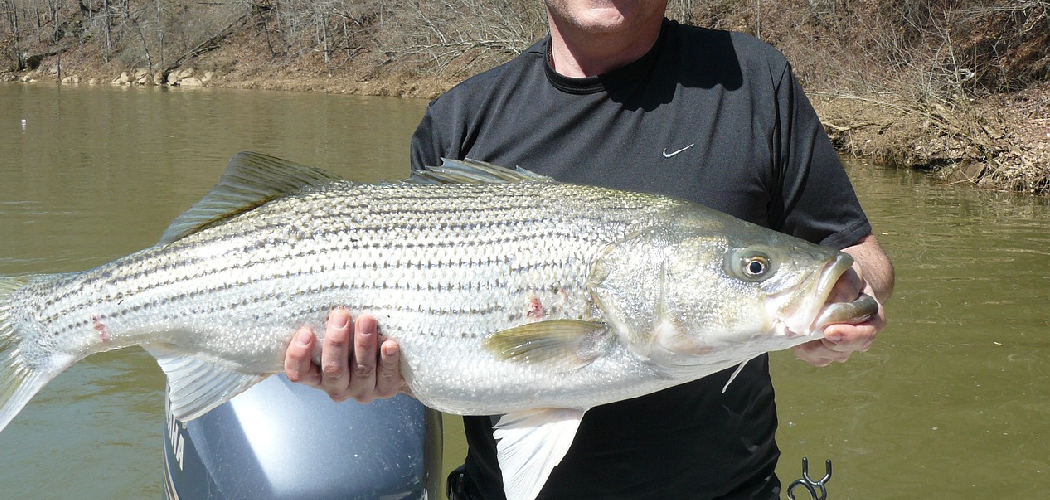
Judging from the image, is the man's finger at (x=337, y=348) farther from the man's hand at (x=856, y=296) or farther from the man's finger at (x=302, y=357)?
the man's hand at (x=856, y=296)

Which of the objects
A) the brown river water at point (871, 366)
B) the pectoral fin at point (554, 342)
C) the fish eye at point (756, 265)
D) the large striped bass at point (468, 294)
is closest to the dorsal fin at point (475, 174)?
the large striped bass at point (468, 294)

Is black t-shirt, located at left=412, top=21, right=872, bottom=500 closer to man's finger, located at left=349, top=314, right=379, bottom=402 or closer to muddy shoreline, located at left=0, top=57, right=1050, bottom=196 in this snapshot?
man's finger, located at left=349, top=314, right=379, bottom=402

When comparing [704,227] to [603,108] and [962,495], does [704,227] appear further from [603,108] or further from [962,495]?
[962,495]

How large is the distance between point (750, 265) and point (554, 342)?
23.6 inches

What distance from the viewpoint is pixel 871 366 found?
26.0 ft

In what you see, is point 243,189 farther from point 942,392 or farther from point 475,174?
point 942,392

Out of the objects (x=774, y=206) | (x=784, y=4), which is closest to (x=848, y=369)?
(x=774, y=206)

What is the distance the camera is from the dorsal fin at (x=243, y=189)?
2.80 m

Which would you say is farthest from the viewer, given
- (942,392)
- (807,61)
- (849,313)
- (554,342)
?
(807,61)

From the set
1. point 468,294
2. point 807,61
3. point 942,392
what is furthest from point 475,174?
point 807,61

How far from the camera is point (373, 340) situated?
8.43 ft

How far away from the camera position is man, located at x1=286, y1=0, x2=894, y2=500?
2707mm

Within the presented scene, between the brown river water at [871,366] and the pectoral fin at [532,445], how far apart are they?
156 inches

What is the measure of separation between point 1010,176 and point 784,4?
20.8 meters
